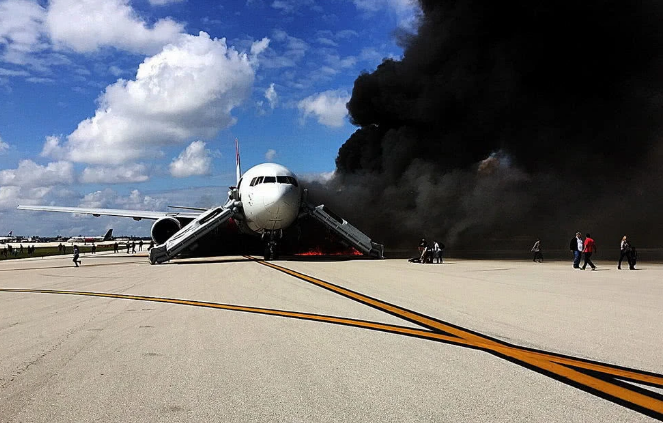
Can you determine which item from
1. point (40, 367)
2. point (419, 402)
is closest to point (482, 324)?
point (419, 402)

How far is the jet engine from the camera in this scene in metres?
30.7

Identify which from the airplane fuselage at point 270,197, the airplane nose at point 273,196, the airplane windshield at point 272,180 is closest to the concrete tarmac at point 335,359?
the airplane nose at point 273,196

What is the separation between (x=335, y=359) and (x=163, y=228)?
28.0 m

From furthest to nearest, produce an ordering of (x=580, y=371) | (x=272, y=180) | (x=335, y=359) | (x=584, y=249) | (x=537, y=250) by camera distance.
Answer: (x=272, y=180) < (x=537, y=250) < (x=584, y=249) < (x=335, y=359) < (x=580, y=371)

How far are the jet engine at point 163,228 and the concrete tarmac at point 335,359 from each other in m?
20.5

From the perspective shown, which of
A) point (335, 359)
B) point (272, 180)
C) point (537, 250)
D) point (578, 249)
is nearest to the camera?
point (335, 359)

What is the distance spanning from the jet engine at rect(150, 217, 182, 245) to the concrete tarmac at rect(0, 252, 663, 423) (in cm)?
2051

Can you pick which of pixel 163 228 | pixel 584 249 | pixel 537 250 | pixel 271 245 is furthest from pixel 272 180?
pixel 584 249

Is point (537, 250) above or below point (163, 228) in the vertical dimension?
below

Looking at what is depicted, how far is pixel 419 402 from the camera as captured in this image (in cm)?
385

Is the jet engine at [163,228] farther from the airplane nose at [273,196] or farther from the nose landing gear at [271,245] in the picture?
the airplane nose at [273,196]

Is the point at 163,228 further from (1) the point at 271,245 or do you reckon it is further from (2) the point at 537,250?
(2) the point at 537,250

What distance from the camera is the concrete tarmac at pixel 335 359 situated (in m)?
3.74

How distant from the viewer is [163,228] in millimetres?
31109
